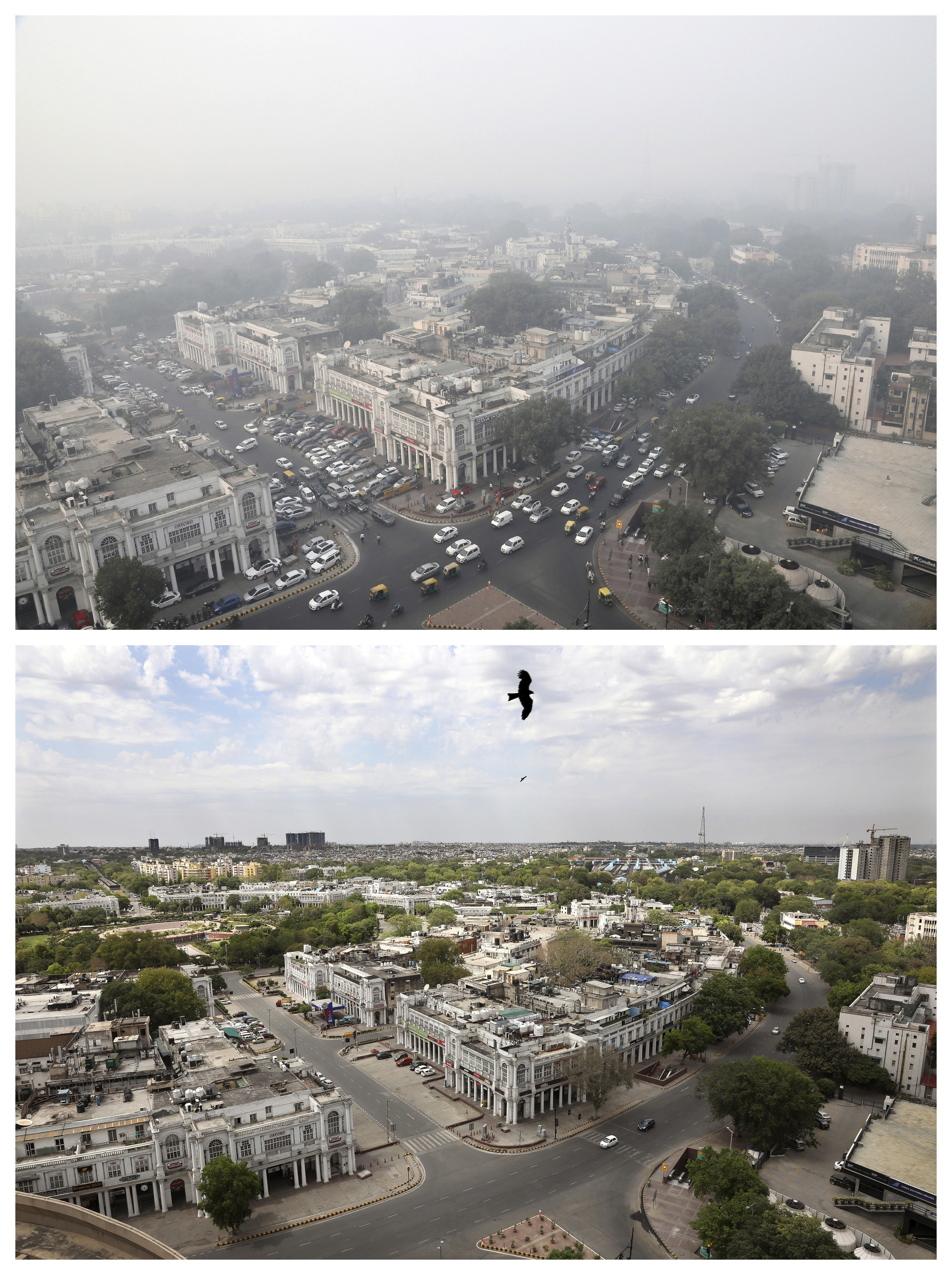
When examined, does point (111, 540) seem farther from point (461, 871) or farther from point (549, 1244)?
point (461, 871)

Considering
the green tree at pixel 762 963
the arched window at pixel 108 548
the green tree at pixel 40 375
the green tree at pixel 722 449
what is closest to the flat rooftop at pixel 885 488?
the green tree at pixel 722 449

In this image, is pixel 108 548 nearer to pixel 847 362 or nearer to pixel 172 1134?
pixel 172 1134

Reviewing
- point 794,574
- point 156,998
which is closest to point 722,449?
point 794,574

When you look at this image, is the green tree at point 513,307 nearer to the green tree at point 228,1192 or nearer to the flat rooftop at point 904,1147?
the flat rooftop at point 904,1147

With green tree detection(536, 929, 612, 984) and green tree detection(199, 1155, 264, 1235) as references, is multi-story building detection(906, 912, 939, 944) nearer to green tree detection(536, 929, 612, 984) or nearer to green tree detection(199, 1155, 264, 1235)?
green tree detection(536, 929, 612, 984)

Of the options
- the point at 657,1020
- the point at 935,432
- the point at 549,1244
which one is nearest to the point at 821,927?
the point at 657,1020

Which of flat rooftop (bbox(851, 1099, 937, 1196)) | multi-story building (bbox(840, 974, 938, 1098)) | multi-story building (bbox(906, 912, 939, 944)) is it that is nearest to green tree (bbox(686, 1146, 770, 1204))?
flat rooftop (bbox(851, 1099, 937, 1196))
